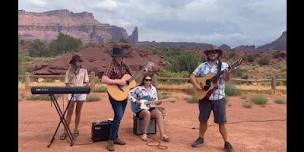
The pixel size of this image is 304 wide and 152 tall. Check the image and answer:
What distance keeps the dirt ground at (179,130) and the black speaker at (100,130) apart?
128 millimetres

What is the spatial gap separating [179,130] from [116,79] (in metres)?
2.63

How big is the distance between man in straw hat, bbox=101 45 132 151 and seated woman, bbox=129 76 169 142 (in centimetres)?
65

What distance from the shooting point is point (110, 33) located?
439 ft

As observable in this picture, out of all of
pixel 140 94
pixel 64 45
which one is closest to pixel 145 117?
pixel 140 94

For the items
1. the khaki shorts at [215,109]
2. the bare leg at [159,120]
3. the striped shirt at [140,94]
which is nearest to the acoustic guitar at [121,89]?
the striped shirt at [140,94]

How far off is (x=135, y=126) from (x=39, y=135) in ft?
6.17

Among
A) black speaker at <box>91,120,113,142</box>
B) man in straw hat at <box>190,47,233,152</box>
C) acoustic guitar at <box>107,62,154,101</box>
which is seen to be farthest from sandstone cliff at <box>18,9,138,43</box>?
man in straw hat at <box>190,47,233,152</box>

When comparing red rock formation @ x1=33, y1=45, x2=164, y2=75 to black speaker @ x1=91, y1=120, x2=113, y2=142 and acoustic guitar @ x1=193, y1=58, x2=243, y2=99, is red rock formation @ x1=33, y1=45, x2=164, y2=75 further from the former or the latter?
acoustic guitar @ x1=193, y1=58, x2=243, y2=99

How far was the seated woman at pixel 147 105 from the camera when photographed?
26.2 feet

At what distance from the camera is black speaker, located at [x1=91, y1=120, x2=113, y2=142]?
7.82m

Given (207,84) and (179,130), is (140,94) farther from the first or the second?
(179,130)

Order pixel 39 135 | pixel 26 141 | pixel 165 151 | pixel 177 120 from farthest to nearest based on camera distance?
pixel 177 120, pixel 39 135, pixel 26 141, pixel 165 151
